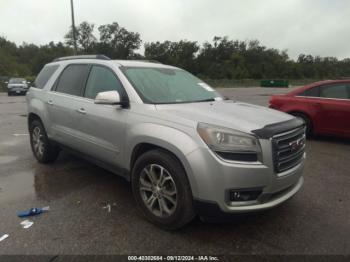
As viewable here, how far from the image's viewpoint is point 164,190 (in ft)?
11.0

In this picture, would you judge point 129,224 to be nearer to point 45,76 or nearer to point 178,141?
point 178,141

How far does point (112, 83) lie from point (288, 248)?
2.74 metres

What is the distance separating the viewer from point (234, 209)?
2998mm

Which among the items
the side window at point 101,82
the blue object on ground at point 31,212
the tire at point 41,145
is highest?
the side window at point 101,82

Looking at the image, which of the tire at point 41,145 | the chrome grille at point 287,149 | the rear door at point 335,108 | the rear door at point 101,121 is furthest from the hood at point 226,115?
the rear door at point 335,108

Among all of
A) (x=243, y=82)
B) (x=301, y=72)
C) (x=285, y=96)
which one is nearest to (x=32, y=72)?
(x=243, y=82)

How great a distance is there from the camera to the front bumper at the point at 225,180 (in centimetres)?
294

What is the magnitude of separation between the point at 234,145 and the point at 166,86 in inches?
60.9

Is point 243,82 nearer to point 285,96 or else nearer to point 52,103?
point 285,96

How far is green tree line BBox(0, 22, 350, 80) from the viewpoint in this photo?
86562mm

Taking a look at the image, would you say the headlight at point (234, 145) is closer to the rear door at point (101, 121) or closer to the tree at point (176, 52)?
the rear door at point (101, 121)

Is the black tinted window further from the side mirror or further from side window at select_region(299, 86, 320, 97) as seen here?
side window at select_region(299, 86, 320, 97)

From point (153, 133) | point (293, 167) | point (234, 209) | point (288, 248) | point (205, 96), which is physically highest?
point (205, 96)

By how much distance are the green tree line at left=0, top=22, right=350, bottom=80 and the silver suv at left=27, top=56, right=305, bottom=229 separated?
8265 centimetres
